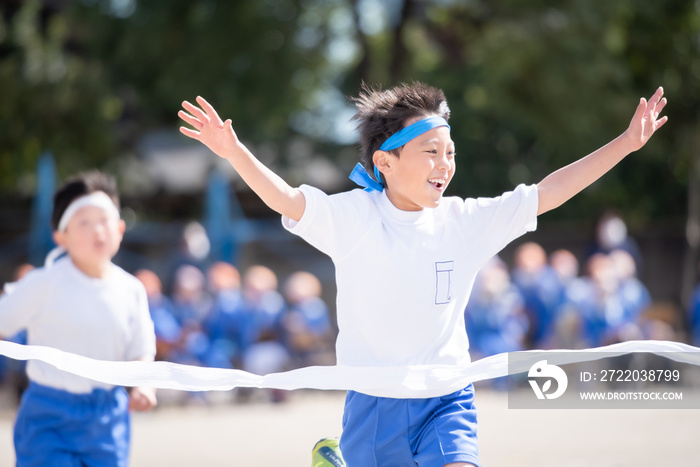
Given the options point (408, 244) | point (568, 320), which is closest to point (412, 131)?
point (408, 244)

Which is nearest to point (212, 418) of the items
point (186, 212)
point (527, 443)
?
point (527, 443)

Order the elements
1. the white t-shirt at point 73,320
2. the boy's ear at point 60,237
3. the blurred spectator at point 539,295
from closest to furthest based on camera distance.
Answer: the white t-shirt at point 73,320
the boy's ear at point 60,237
the blurred spectator at point 539,295

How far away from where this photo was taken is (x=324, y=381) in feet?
12.6

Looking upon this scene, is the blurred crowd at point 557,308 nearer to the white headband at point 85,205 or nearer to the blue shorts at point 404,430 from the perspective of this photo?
the white headband at point 85,205

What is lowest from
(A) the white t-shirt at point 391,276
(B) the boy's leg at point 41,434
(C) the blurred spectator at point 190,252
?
(B) the boy's leg at point 41,434

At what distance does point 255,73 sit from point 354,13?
2726 mm

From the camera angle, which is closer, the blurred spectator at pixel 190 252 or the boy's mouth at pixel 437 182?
the boy's mouth at pixel 437 182

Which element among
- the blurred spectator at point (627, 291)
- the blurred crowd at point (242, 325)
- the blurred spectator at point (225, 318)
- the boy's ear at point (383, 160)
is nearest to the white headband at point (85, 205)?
the boy's ear at point (383, 160)

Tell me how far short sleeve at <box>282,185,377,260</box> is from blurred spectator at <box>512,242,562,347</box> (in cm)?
859

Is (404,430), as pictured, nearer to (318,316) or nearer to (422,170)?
(422,170)

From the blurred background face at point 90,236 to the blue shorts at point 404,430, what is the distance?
5.92 feet

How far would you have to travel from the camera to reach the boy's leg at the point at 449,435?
141 inches

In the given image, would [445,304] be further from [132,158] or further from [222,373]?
[132,158]

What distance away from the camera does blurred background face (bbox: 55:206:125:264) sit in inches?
A: 189
